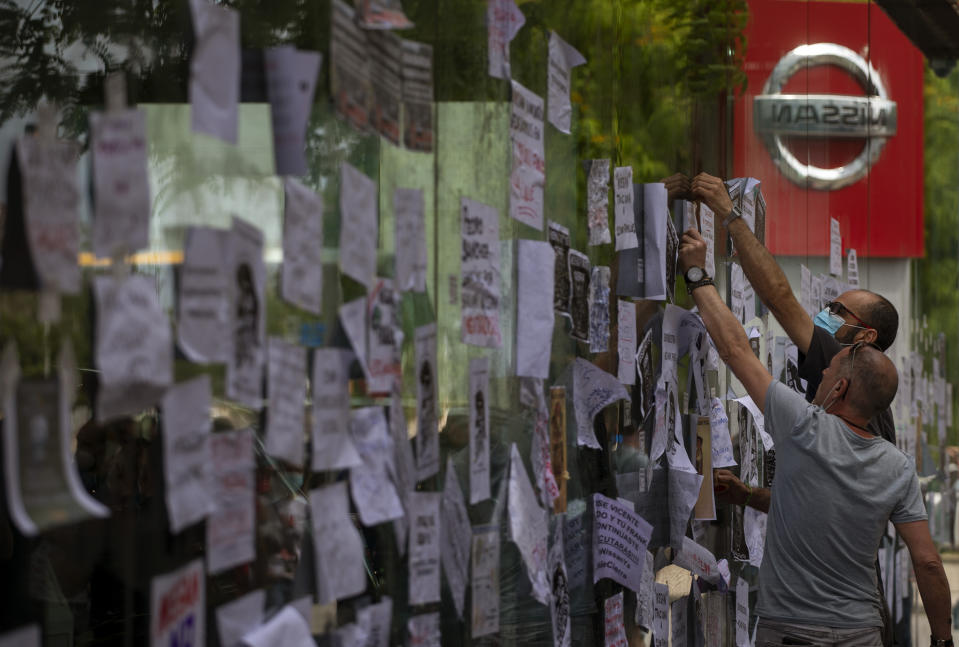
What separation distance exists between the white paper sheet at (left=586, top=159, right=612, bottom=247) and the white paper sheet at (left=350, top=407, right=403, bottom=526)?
A: 1675mm

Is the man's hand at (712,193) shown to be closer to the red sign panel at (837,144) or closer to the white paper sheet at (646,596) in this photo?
the red sign panel at (837,144)

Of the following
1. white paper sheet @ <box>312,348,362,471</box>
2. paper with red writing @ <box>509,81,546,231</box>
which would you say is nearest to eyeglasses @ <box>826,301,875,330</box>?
paper with red writing @ <box>509,81,546,231</box>

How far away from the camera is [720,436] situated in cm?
541

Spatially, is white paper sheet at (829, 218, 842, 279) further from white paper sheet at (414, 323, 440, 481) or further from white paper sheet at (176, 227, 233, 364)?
white paper sheet at (176, 227, 233, 364)

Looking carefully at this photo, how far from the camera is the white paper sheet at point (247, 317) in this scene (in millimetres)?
2264

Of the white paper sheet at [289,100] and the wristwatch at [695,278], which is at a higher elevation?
the white paper sheet at [289,100]

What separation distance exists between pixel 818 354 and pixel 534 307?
81.1 inches

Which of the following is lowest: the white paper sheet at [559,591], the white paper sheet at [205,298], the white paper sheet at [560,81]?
the white paper sheet at [559,591]

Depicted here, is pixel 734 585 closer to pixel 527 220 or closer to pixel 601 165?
pixel 601 165

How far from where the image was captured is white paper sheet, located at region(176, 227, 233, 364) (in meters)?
2.14

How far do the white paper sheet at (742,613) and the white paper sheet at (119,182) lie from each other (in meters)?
4.27

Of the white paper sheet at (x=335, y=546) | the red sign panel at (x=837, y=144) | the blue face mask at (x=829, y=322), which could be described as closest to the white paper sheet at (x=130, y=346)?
the white paper sheet at (x=335, y=546)

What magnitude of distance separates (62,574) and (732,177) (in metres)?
4.18

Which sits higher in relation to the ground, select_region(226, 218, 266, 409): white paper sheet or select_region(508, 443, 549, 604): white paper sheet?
select_region(226, 218, 266, 409): white paper sheet
